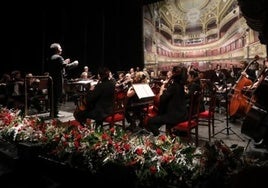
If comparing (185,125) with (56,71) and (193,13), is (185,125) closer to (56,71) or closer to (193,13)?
(56,71)

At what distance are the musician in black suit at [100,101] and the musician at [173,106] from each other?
81 cm

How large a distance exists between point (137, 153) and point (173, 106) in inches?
77.0

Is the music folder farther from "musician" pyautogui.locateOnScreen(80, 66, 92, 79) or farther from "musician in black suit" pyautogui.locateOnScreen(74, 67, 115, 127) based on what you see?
"musician" pyautogui.locateOnScreen(80, 66, 92, 79)

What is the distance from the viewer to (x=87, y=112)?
4871mm

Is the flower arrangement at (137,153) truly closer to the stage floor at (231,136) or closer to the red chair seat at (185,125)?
the red chair seat at (185,125)

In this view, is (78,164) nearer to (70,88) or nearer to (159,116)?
(159,116)

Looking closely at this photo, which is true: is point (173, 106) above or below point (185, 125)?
above

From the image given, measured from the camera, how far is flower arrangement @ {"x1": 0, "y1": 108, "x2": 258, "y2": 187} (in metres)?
2.10

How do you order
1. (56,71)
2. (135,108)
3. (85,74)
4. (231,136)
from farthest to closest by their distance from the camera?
(85,74) < (135,108) < (56,71) < (231,136)

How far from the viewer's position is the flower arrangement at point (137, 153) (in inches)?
82.7

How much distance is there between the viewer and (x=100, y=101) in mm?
4773

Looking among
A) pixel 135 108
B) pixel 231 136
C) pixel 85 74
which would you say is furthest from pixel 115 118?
pixel 85 74

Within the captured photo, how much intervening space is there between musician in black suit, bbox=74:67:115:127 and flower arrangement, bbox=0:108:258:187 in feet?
4.03

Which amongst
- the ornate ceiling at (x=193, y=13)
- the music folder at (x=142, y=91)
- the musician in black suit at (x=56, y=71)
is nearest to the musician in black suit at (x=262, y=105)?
the music folder at (x=142, y=91)
